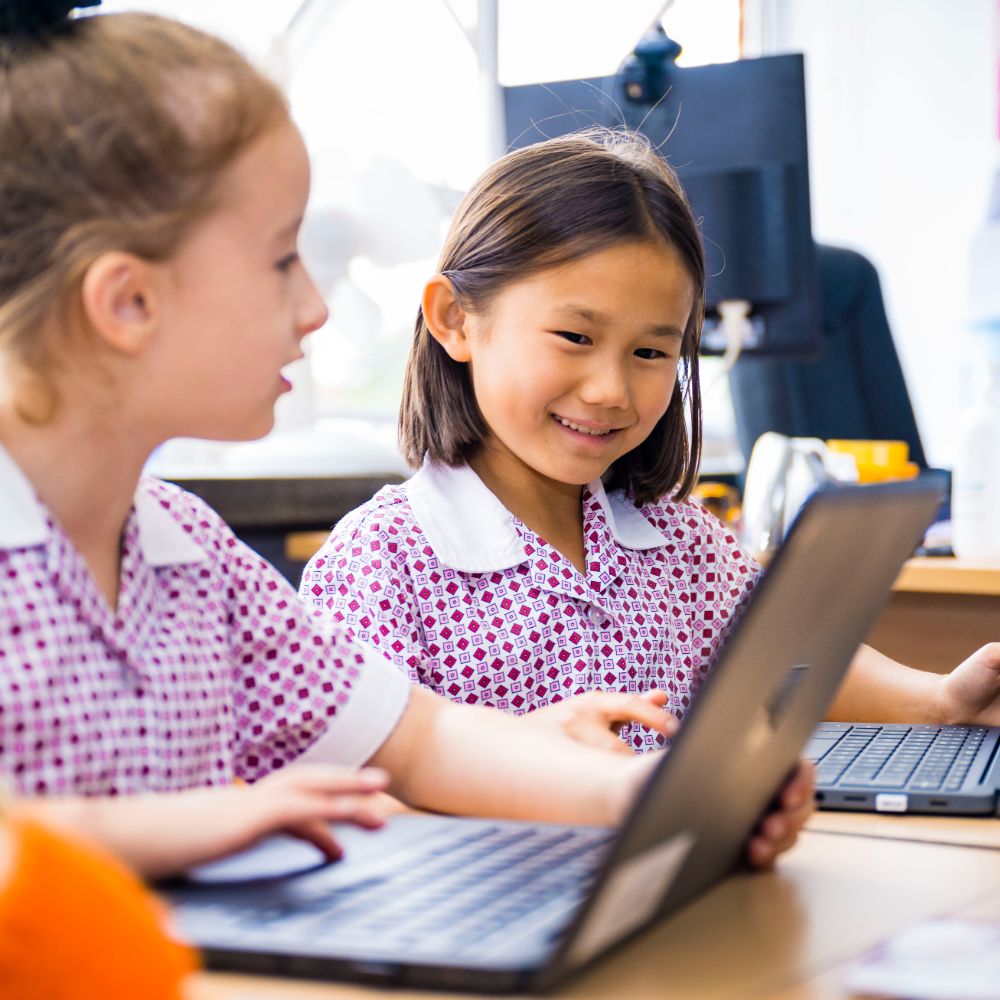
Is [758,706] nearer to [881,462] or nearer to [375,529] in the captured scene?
[375,529]

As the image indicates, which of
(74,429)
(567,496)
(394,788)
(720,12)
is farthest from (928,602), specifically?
(720,12)

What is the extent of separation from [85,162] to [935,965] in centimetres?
57

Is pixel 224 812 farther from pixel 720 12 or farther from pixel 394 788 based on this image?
pixel 720 12

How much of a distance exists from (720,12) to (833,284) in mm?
1801

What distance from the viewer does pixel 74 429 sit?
792 mm

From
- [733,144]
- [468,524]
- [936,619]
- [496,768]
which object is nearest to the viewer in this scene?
[496,768]

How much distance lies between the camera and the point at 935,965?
A: 0.51m

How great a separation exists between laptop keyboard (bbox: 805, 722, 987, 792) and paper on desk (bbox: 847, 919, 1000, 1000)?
0.33 metres

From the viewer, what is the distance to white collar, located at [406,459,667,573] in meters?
1.27

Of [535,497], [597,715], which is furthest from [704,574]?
[597,715]

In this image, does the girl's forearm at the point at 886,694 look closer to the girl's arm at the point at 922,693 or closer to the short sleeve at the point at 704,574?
the girl's arm at the point at 922,693

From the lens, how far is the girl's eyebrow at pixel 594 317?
1245 millimetres

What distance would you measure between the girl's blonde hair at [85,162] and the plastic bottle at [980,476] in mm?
1229

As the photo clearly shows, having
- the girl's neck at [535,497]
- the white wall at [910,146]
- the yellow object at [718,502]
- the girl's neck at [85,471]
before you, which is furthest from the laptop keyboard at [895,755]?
the white wall at [910,146]
